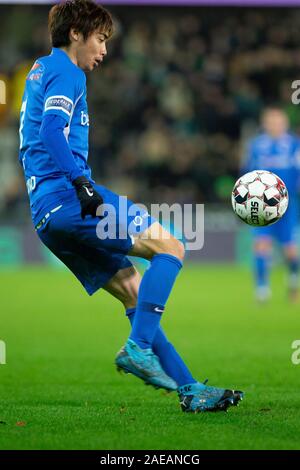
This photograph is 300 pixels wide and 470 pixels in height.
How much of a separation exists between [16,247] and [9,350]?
9.39 meters

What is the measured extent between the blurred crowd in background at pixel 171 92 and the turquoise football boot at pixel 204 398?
12.6 metres

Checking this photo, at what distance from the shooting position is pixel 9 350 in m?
7.27

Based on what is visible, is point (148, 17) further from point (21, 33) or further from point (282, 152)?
point (282, 152)

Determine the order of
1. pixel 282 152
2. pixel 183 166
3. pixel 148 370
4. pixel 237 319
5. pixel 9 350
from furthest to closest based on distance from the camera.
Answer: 1. pixel 183 166
2. pixel 282 152
3. pixel 237 319
4. pixel 9 350
5. pixel 148 370

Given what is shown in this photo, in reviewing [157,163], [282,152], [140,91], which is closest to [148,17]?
[140,91]

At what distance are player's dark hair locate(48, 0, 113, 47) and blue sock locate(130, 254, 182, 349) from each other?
1.24 meters

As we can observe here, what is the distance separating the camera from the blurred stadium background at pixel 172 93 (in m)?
17.7

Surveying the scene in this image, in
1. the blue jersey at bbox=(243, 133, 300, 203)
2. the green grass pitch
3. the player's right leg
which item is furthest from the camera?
the blue jersey at bbox=(243, 133, 300, 203)

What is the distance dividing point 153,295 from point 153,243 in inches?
10.4

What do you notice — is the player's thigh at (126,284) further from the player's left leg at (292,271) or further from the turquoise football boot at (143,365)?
the player's left leg at (292,271)

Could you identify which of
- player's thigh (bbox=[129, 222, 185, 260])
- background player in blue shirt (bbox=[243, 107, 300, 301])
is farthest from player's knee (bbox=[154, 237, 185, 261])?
background player in blue shirt (bbox=[243, 107, 300, 301])

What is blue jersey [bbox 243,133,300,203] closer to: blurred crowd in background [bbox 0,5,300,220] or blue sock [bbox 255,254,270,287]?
blue sock [bbox 255,254,270,287]

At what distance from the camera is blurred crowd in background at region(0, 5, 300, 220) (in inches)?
698

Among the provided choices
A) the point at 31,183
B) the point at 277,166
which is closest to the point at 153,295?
the point at 31,183
